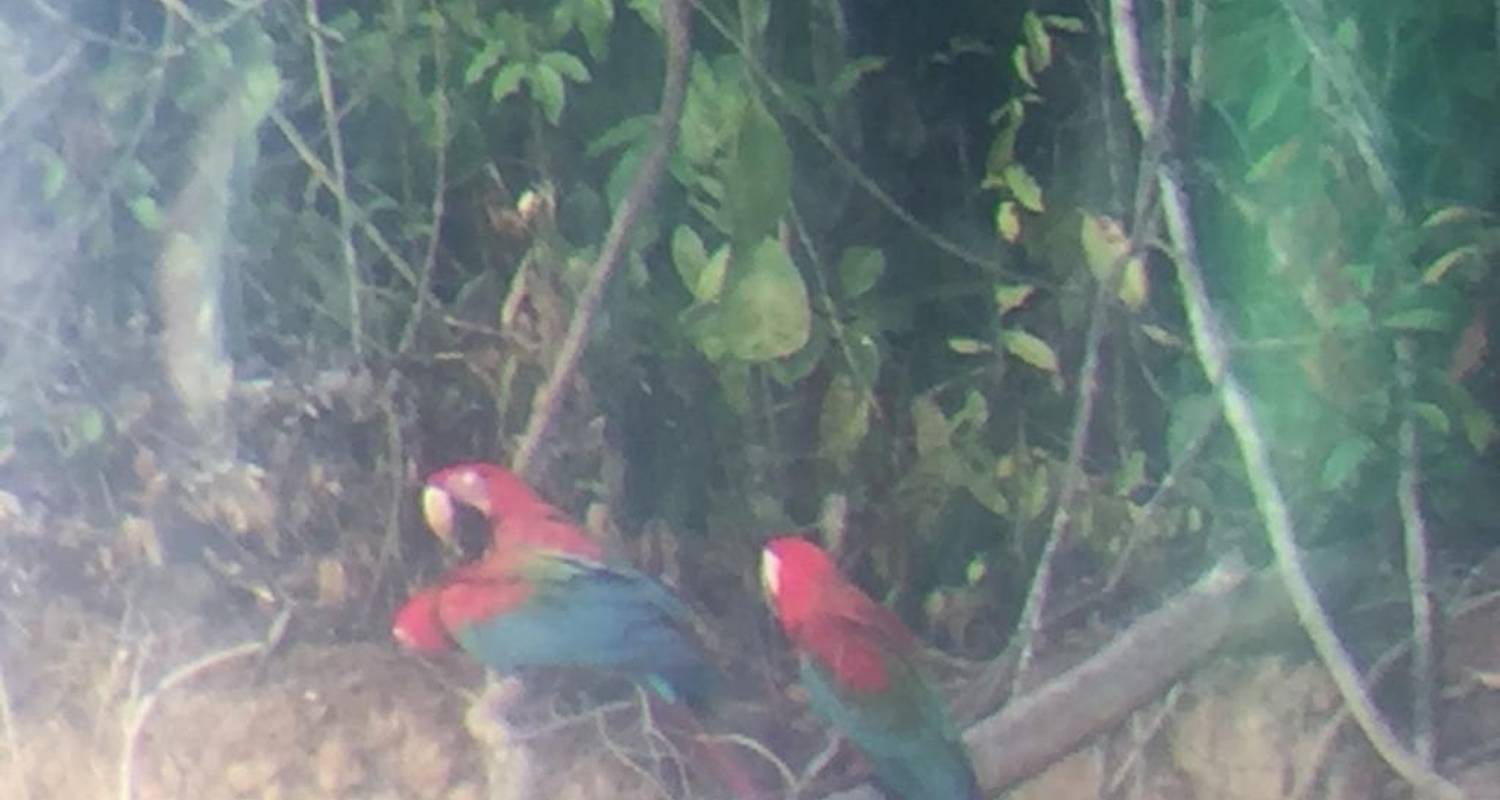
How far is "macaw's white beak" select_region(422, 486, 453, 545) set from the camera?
132 cm

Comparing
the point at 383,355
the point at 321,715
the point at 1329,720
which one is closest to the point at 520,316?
the point at 383,355

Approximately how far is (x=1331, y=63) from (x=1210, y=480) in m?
0.27

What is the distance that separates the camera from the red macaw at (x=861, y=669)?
1309mm

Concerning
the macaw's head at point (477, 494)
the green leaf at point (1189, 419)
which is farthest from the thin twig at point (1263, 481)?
the macaw's head at point (477, 494)

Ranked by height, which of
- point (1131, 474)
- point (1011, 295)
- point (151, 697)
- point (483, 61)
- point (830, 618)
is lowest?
point (151, 697)

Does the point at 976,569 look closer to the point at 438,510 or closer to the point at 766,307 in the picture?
the point at 766,307

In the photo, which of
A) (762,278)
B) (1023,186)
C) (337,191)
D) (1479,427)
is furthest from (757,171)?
(1479,427)

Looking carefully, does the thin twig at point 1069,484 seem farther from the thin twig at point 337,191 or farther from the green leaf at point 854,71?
the thin twig at point 337,191

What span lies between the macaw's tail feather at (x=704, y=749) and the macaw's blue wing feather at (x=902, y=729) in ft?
0.22

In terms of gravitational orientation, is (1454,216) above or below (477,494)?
above

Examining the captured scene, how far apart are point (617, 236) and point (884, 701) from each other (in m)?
0.35

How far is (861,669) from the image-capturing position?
4.31 feet

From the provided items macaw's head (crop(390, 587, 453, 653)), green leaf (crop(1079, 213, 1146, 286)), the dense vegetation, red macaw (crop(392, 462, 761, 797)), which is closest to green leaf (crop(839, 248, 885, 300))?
the dense vegetation

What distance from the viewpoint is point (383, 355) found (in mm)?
1317
